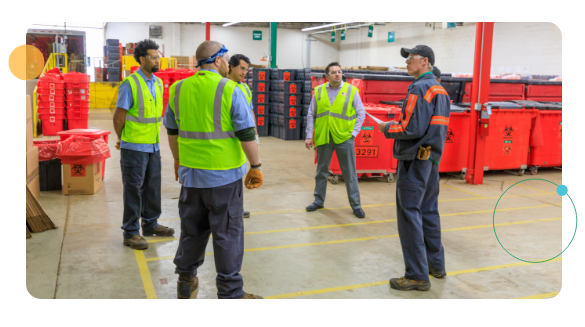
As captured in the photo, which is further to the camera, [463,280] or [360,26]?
[360,26]

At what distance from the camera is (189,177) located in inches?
130

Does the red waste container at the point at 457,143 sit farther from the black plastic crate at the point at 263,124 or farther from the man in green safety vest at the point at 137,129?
the black plastic crate at the point at 263,124

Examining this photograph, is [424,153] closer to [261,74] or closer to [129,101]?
[129,101]

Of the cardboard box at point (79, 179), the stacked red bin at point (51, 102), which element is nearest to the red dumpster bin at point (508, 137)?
the cardboard box at point (79, 179)

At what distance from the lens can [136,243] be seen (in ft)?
15.5

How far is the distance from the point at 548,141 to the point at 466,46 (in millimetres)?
14310

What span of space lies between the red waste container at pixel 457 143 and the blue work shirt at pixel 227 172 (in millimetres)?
6150

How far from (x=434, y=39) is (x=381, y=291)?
23.0m

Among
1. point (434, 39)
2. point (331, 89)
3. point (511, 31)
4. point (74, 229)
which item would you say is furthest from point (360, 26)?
point (74, 229)

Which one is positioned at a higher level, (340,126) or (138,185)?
(340,126)

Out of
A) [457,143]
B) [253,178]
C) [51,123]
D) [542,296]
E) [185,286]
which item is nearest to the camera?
[253,178]

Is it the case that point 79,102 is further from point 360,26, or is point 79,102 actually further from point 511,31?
point 360,26
